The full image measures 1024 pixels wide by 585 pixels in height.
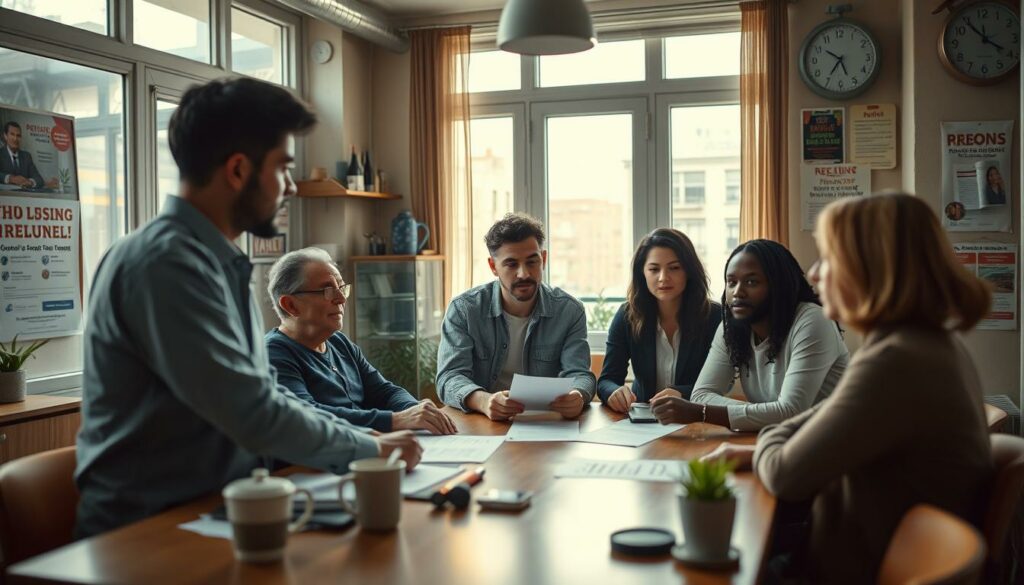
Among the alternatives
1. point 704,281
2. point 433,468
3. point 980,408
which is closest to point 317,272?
point 433,468

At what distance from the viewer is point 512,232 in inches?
129

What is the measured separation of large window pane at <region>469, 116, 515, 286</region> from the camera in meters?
5.70

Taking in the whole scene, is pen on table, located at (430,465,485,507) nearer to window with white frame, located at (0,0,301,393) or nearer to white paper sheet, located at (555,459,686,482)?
white paper sheet, located at (555,459,686,482)

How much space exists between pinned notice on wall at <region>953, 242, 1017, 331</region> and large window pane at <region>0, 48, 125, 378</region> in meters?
3.82

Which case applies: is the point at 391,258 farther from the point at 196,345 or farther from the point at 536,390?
the point at 196,345

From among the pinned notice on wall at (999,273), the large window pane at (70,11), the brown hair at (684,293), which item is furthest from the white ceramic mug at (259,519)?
the pinned notice on wall at (999,273)

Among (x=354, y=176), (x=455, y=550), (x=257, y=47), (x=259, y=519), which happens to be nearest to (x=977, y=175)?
(x=354, y=176)

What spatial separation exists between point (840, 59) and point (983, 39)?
77 centimetres

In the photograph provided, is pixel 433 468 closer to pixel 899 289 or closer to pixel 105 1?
pixel 899 289

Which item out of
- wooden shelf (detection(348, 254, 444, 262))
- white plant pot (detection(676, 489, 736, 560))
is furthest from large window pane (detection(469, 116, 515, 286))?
white plant pot (detection(676, 489, 736, 560))

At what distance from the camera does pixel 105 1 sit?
162 inches

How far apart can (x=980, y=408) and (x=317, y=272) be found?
1730 millimetres

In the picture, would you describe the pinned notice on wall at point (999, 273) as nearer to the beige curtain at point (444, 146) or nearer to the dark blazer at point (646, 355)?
the dark blazer at point (646, 355)

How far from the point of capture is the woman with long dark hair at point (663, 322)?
131 inches
